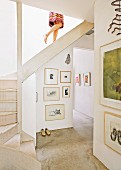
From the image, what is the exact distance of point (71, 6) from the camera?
2865 millimetres

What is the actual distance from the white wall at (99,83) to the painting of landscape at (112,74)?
187mm

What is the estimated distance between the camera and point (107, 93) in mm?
2244

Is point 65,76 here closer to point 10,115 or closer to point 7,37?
point 7,37

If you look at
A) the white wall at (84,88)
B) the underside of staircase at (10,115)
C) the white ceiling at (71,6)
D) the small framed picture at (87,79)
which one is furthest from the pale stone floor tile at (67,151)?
the white ceiling at (71,6)

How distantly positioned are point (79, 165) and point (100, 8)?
2.59m

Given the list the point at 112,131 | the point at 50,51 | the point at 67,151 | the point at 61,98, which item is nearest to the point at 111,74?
Answer: the point at 112,131

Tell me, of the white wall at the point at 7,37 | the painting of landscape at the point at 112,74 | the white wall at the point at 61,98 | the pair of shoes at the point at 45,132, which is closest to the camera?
the painting of landscape at the point at 112,74

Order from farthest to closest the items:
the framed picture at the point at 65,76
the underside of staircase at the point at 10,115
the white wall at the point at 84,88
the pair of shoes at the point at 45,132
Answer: the white wall at the point at 84,88 < the framed picture at the point at 65,76 < the pair of shoes at the point at 45,132 < the underside of staircase at the point at 10,115

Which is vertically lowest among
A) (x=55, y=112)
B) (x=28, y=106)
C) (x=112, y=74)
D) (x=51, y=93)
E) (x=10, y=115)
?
(x=55, y=112)

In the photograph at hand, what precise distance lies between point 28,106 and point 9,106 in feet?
1.14

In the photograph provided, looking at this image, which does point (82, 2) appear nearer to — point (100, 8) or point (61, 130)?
point (100, 8)

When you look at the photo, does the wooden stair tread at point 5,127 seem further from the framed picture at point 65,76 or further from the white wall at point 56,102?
the framed picture at point 65,76

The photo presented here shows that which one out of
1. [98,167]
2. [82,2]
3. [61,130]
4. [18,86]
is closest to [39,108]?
[61,130]

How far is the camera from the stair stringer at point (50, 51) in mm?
2996
